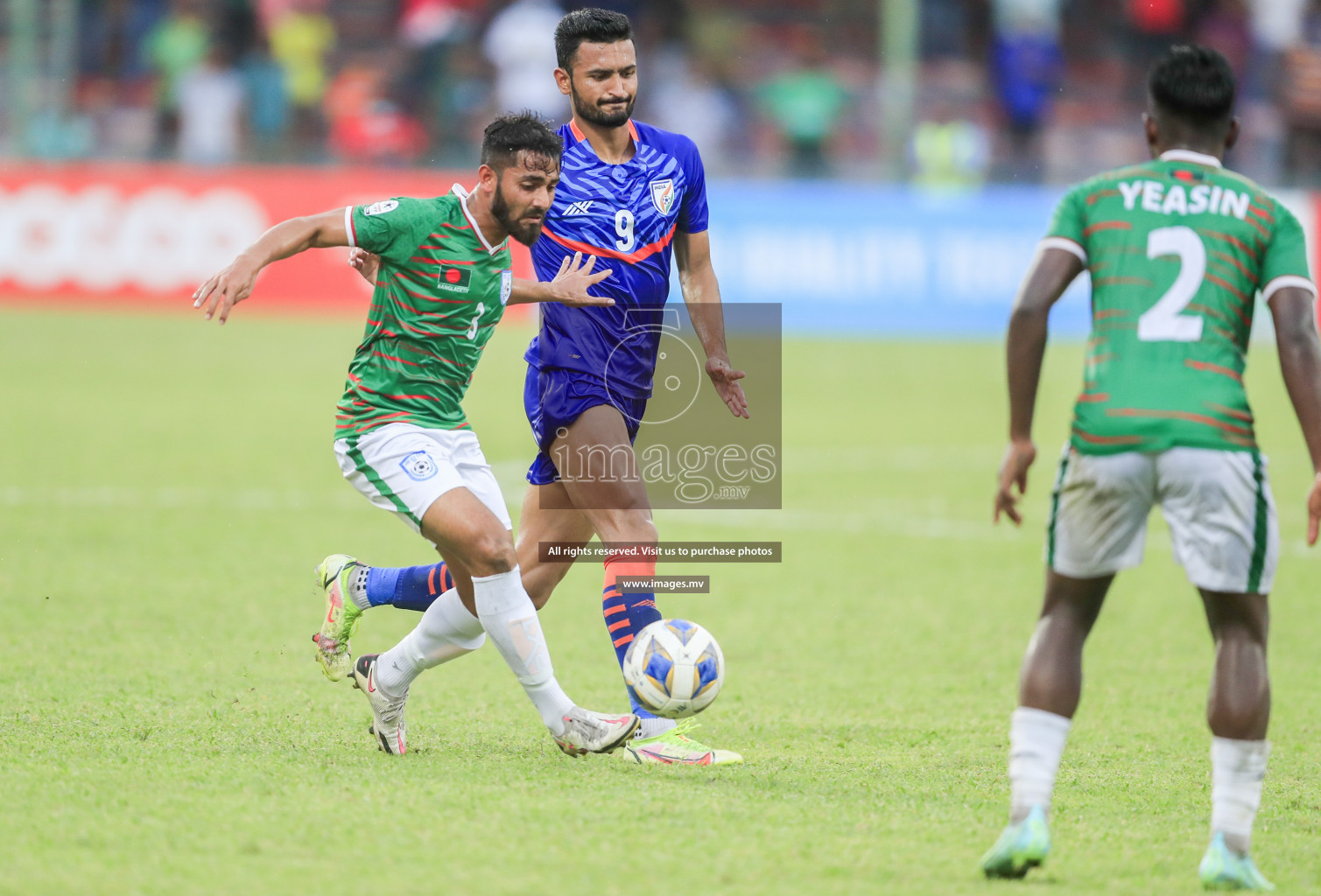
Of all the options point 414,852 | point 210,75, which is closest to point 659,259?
point 414,852

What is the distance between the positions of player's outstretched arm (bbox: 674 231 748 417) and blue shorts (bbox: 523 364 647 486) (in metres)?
0.30

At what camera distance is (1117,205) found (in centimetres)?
407

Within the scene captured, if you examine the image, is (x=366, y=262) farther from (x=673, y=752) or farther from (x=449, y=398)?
(x=673, y=752)

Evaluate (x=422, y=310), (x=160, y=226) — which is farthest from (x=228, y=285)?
(x=160, y=226)

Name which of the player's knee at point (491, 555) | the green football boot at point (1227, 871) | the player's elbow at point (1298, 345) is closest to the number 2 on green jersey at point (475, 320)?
the player's knee at point (491, 555)

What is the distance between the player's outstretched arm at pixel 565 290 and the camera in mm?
5254

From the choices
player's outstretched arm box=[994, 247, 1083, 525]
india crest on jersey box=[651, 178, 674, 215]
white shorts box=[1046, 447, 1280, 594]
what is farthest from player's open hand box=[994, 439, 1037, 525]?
india crest on jersey box=[651, 178, 674, 215]

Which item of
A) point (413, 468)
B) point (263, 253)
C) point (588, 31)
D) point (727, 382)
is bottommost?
point (413, 468)

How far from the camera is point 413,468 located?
5.06 metres

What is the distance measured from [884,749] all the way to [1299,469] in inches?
312

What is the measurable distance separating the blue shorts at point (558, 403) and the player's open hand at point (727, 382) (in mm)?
270

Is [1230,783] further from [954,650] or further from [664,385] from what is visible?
[664,385]

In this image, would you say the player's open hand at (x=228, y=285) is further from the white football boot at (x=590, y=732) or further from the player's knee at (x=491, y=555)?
the white football boot at (x=590, y=732)

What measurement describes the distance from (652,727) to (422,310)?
1577 millimetres
